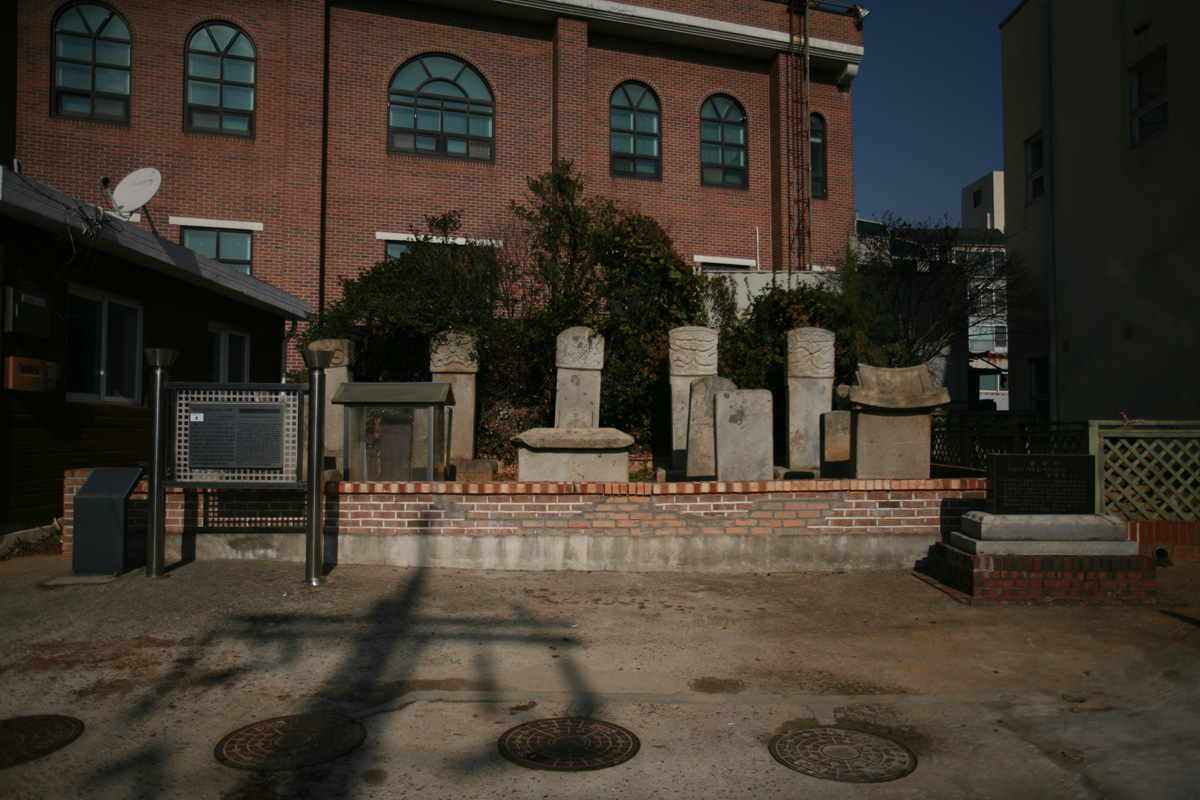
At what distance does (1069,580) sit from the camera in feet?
20.3

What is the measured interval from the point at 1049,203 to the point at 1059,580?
1250 cm

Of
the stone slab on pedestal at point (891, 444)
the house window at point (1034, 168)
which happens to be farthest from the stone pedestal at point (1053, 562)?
the house window at point (1034, 168)

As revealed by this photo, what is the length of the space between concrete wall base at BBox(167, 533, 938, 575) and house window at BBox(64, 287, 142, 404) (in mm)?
3540

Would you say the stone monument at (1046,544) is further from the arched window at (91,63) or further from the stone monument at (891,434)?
the arched window at (91,63)

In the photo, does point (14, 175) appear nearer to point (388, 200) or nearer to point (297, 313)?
point (297, 313)

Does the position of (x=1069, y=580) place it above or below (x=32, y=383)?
below

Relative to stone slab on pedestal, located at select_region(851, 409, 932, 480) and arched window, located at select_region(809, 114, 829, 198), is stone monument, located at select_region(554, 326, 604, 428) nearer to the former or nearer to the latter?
stone slab on pedestal, located at select_region(851, 409, 932, 480)

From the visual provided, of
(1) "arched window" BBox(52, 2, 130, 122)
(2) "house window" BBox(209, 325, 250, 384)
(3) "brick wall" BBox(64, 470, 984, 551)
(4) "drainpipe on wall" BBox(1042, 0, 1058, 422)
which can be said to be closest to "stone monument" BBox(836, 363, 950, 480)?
(3) "brick wall" BBox(64, 470, 984, 551)

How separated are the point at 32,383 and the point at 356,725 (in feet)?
21.9

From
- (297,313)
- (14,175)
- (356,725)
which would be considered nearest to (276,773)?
(356,725)

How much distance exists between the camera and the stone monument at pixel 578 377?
43.1ft

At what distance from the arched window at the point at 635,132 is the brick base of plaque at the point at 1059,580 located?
16.4m

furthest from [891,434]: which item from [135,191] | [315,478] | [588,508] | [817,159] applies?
[817,159]

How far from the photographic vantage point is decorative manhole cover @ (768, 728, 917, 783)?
134 inches
